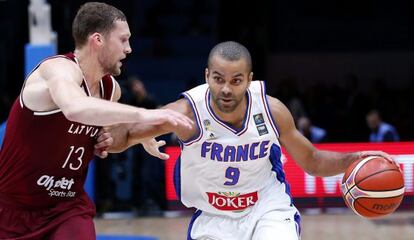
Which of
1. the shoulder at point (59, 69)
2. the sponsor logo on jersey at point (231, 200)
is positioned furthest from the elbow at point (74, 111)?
the sponsor logo on jersey at point (231, 200)

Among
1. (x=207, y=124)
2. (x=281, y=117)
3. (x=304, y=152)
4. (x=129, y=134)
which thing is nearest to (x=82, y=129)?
(x=129, y=134)

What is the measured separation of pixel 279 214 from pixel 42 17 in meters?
4.64

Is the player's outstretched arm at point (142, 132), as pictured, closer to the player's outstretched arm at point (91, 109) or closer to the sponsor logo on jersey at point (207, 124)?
the sponsor logo on jersey at point (207, 124)

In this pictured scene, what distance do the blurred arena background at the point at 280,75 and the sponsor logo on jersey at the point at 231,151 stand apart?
366 centimetres

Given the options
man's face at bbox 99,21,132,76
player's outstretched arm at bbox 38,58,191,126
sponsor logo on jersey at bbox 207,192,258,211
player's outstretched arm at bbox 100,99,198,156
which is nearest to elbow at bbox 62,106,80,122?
player's outstretched arm at bbox 38,58,191,126

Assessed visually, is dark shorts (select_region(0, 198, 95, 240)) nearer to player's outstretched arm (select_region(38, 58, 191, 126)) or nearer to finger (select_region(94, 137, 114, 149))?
finger (select_region(94, 137, 114, 149))

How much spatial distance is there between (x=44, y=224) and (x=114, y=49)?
1.00 meters

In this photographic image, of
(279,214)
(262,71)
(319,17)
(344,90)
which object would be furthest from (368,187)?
(319,17)

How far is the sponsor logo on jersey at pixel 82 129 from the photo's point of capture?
4312mm

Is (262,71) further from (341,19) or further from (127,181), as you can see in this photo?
(127,181)

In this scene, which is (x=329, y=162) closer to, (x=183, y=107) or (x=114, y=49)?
(x=183, y=107)

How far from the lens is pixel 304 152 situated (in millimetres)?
4922

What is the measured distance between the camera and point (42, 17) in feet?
28.0

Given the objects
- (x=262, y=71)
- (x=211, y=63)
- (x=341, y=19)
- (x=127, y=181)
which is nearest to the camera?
(x=211, y=63)
